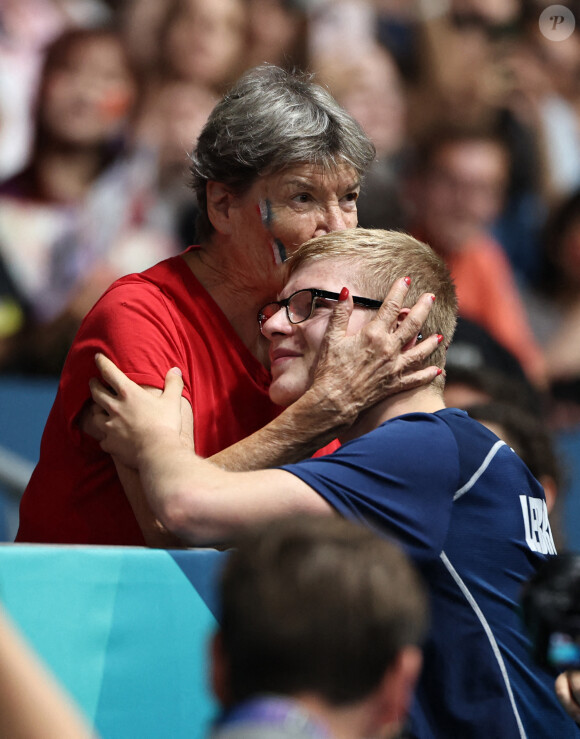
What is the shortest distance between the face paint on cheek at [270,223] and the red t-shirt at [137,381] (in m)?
0.18

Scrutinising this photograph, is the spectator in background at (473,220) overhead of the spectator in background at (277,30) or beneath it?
beneath

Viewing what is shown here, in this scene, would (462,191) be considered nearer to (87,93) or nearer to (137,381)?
(87,93)

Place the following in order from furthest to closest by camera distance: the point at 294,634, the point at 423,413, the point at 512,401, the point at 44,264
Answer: the point at 44,264 < the point at 512,401 < the point at 423,413 < the point at 294,634

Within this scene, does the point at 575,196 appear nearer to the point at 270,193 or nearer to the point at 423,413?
the point at 270,193

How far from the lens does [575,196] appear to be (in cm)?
607

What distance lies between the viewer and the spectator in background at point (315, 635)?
1022mm

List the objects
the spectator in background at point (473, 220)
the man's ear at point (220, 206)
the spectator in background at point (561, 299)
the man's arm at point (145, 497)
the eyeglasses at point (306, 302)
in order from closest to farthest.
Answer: the man's arm at point (145, 497) < the eyeglasses at point (306, 302) < the man's ear at point (220, 206) < the spectator in background at point (473, 220) < the spectator in background at point (561, 299)

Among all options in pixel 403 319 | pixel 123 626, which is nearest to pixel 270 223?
pixel 403 319

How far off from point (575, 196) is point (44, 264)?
120 inches

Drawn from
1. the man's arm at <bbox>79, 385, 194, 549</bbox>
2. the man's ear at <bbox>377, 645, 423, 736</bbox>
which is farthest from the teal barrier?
the man's ear at <bbox>377, 645, 423, 736</bbox>

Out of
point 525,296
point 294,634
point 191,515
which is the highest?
point 294,634

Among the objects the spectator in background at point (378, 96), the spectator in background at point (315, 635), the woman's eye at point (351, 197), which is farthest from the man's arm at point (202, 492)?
the spectator in background at point (378, 96)

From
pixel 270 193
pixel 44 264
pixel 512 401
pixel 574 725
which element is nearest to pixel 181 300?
pixel 270 193

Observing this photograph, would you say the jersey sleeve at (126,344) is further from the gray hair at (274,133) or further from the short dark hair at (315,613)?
the short dark hair at (315,613)
